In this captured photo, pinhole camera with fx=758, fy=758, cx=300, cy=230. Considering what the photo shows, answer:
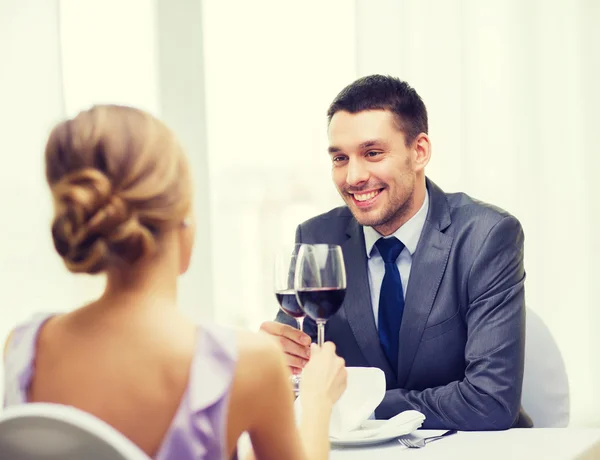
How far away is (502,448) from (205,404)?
775 millimetres

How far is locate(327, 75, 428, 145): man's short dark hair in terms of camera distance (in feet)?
7.87

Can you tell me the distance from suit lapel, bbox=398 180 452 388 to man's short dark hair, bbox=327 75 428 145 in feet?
1.21

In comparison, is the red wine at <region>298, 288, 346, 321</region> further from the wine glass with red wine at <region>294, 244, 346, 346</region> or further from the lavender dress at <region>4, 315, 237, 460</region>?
the lavender dress at <region>4, 315, 237, 460</region>

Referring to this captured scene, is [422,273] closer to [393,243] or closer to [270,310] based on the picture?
[393,243]

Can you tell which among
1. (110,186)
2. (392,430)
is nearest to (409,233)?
(392,430)

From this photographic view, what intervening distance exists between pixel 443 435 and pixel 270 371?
0.75 m

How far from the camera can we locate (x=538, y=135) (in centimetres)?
322

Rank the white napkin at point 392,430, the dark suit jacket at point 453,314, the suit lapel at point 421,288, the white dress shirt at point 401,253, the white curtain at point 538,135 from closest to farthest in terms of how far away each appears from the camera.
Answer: the white napkin at point 392,430
the dark suit jacket at point 453,314
the suit lapel at point 421,288
the white dress shirt at point 401,253
the white curtain at point 538,135

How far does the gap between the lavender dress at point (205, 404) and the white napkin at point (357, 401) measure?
639mm

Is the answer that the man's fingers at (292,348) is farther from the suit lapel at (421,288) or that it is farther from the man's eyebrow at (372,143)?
the man's eyebrow at (372,143)

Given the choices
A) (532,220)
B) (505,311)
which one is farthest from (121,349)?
(532,220)

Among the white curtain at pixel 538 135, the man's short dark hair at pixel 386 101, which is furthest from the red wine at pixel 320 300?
the white curtain at pixel 538 135

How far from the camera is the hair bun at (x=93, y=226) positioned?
3.11 feet

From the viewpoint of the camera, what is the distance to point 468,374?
1965 mm
